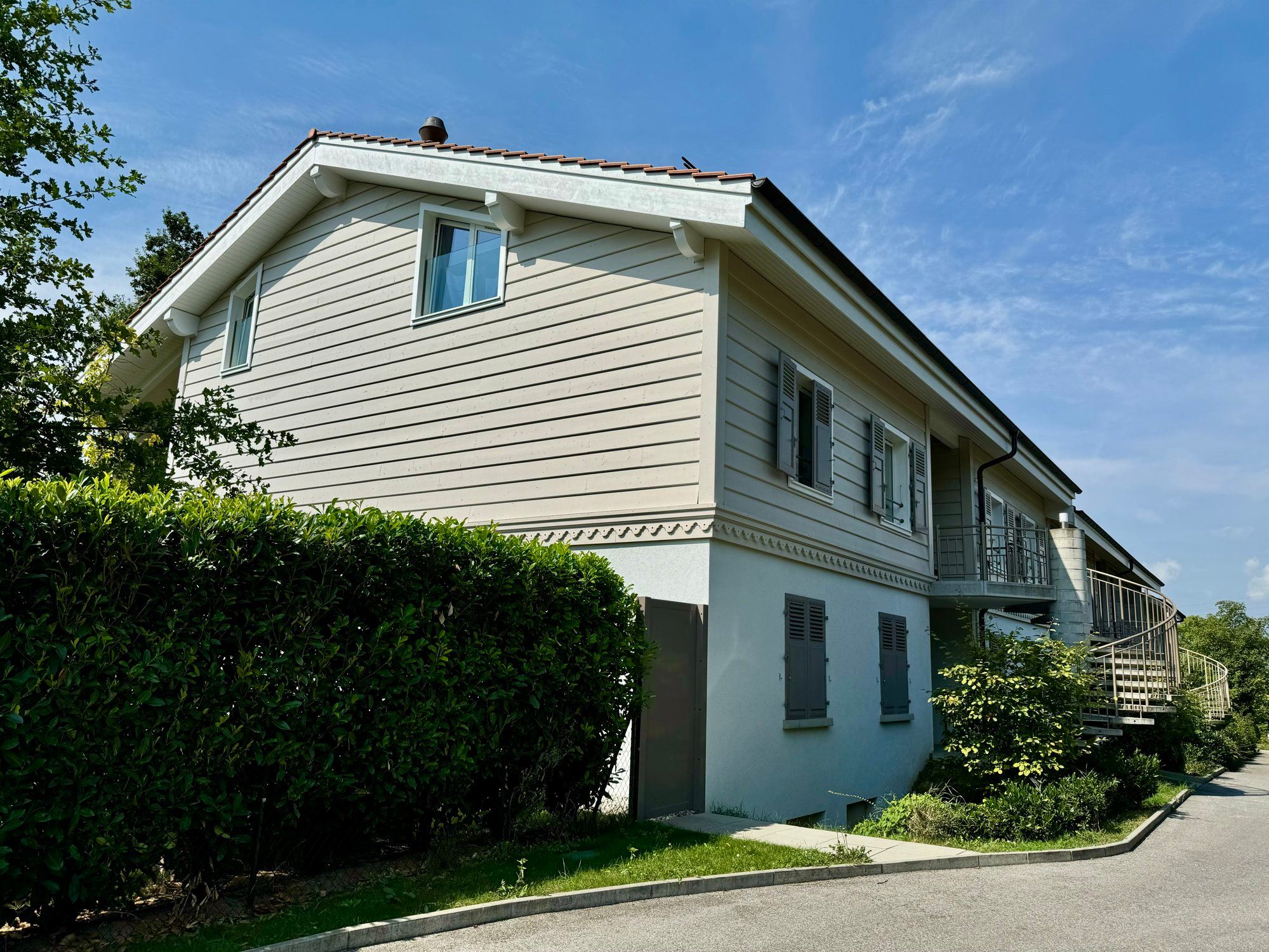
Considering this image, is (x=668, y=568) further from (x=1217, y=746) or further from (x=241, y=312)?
(x=1217, y=746)

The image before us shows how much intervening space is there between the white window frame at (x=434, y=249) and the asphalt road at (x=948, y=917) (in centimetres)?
854

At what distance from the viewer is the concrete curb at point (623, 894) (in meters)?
5.15

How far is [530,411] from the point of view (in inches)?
465

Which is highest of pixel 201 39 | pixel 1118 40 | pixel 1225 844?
pixel 1118 40

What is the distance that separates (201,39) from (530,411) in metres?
5.22

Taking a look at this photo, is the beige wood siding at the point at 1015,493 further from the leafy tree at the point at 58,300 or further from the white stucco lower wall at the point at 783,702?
the leafy tree at the point at 58,300

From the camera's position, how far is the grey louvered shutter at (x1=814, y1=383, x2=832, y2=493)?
12.4 meters

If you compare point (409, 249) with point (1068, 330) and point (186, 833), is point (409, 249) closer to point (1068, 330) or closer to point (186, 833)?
point (186, 833)

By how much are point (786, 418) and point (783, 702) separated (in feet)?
11.1

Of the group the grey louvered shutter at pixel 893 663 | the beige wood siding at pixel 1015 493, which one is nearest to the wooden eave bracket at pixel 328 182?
the grey louvered shutter at pixel 893 663

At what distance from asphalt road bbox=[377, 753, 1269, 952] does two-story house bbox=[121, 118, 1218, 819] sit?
2480 mm

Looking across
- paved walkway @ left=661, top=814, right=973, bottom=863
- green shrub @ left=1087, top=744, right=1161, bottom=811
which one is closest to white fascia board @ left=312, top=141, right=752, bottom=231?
paved walkway @ left=661, top=814, right=973, bottom=863

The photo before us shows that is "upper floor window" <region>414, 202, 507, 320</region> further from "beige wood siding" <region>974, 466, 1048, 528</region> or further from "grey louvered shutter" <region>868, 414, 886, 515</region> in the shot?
"beige wood siding" <region>974, 466, 1048, 528</region>

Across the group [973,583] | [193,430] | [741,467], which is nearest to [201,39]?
[193,430]
